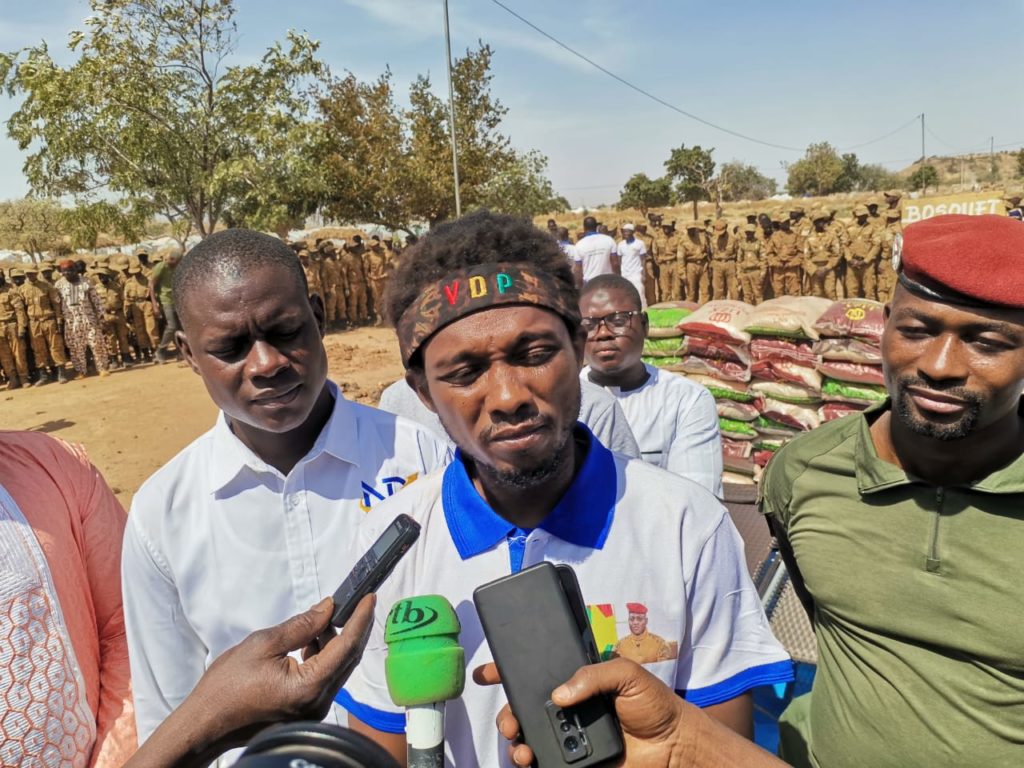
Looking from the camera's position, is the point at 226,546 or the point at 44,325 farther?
the point at 44,325

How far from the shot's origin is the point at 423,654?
1050mm

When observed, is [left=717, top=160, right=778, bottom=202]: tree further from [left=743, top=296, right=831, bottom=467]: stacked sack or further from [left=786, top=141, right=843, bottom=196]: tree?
[left=743, top=296, right=831, bottom=467]: stacked sack

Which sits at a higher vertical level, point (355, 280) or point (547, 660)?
point (355, 280)

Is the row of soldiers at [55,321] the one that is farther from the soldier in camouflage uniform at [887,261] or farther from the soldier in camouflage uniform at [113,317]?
the soldier in camouflage uniform at [887,261]

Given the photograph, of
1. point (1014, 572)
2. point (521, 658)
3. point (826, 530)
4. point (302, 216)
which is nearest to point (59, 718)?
point (521, 658)

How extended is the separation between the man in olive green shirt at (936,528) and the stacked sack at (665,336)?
449cm

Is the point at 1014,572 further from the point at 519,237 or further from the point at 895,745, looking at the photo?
the point at 519,237

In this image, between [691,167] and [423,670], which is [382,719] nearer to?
[423,670]

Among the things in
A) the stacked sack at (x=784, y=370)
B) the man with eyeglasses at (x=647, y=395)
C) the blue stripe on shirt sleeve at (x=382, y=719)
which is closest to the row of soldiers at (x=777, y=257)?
the stacked sack at (x=784, y=370)

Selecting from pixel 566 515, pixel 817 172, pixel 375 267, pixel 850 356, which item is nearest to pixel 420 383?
pixel 566 515

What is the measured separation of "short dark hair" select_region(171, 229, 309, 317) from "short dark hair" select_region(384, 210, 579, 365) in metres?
0.34

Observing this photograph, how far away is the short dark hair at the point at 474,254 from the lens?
1.57m

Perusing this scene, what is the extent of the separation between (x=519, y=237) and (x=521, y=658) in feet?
3.22

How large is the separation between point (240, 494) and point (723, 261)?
14.8m
